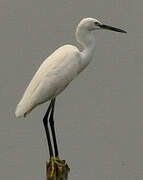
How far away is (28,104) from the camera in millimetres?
2283

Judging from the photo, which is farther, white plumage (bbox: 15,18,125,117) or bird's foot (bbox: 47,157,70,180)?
white plumage (bbox: 15,18,125,117)

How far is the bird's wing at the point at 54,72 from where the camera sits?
2300mm

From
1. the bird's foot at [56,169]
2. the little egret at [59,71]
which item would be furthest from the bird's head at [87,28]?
the bird's foot at [56,169]

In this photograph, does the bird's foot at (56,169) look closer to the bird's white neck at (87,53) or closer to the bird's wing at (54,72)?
the bird's wing at (54,72)

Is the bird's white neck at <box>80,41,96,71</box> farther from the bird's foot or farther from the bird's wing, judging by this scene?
the bird's foot

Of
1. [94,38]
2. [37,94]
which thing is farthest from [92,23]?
[37,94]

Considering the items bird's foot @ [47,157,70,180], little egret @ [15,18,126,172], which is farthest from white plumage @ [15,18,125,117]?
bird's foot @ [47,157,70,180]

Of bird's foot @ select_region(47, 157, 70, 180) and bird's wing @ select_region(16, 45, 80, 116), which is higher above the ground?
bird's wing @ select_region(16, 45, 80, 116)

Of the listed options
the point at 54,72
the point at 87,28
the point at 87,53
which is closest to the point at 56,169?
the point at 54,72

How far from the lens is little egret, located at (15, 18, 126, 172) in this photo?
2299 mm

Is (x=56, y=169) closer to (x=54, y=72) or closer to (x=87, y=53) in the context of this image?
(x=54, y=72)

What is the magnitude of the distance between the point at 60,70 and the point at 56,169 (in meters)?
0.48

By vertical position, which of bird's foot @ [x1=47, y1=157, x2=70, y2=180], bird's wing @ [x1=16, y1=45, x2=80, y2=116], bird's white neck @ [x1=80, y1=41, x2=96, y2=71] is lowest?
bird's foot @ [x1=47, y1=157, x2=70, y2=180]

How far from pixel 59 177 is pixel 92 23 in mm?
762
